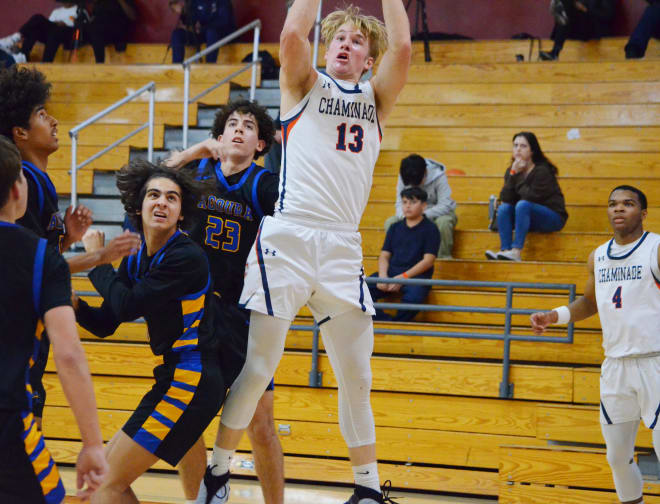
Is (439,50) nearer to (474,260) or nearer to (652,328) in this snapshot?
(474,260)

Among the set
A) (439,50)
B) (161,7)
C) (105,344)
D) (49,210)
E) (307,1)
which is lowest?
(105,344)

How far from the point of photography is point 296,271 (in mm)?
3379

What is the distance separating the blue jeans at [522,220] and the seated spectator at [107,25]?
6.65 m

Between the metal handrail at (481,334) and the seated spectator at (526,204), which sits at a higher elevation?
the seated spectator at (526,204)

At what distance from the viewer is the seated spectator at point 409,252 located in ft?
21.7

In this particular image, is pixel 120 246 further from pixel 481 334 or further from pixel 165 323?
pixel 481 334

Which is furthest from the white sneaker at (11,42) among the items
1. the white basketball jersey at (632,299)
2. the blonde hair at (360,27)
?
the white basketball jersey at (632,299)

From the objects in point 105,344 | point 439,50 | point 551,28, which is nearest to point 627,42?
point 551,28

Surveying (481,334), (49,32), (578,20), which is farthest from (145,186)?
(49,32)

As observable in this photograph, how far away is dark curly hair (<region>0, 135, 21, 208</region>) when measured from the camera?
227cm

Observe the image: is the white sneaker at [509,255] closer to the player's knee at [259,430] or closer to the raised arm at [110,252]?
the player's knee at [259,430]

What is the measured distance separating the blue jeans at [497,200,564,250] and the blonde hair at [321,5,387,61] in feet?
11.7

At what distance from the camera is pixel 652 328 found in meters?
4.73

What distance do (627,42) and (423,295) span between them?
530 centimetres
